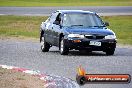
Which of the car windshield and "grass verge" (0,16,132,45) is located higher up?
the car windshield

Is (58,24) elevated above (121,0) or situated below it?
above

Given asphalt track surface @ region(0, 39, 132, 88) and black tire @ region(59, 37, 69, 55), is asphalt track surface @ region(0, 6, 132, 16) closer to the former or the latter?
asphalt track surface @ region(0, 39, 132, 88)

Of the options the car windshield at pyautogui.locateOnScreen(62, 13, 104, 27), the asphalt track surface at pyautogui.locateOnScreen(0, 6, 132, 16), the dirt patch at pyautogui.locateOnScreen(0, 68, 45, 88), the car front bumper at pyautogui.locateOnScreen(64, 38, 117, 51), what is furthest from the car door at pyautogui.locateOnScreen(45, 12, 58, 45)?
the asphalt track surface at pyautogui.locateOnScreen(0, 6, 132, 16)

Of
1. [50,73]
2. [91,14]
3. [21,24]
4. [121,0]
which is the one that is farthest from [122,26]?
[121,0]

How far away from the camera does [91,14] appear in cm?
2278

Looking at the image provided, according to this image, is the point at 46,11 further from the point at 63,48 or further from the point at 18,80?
the point at 18,80

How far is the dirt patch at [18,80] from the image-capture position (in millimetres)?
12398

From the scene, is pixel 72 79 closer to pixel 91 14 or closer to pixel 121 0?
pixel 91 14

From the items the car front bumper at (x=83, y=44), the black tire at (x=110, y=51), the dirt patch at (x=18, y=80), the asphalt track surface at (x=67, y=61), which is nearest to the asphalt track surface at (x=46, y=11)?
the asphalt track surface at (x=67, y=61)

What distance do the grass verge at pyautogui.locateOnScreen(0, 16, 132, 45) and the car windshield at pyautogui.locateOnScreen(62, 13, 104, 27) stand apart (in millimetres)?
5684

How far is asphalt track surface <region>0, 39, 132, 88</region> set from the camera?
52.4ft

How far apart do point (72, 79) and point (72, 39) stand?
23.0 feet

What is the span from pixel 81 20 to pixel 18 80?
9264mm

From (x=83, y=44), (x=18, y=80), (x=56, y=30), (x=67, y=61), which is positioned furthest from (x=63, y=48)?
(x=18, y=80)
